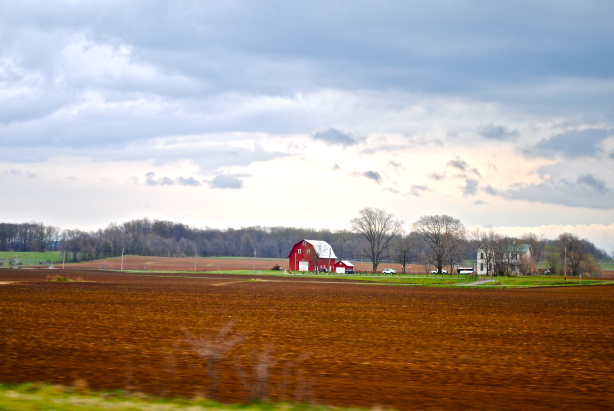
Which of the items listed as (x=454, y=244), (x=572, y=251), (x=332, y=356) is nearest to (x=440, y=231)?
(x=454, y=244)

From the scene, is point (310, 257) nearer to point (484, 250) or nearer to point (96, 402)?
point (484, 250)

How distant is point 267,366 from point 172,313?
14.4 metres

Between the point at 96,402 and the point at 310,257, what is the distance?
108 meters

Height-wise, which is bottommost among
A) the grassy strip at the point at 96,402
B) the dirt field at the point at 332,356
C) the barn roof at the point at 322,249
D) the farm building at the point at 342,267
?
the farm building at the point at 342,267

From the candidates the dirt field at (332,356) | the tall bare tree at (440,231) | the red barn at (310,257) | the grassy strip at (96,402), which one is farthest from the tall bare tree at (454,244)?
the grassy strip at (96,402)

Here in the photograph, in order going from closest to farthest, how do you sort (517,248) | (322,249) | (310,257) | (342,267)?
(310,257), (342,267), (322,249), (517,248)

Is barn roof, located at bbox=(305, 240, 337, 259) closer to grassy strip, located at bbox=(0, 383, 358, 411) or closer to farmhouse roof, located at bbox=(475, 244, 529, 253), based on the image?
farmhouse roof, located at bbox=(475, 244, 529, 253)

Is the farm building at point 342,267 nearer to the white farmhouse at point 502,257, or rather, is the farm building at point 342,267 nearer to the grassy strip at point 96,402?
the white farmhouse at point 502,257

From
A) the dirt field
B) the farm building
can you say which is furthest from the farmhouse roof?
the dirt field

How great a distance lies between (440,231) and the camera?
115m

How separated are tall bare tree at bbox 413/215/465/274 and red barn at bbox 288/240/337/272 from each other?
20180 millimetres

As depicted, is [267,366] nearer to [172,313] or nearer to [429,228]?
[172,313]

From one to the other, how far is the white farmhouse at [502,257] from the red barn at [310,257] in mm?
32635

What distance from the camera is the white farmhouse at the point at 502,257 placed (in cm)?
11169
